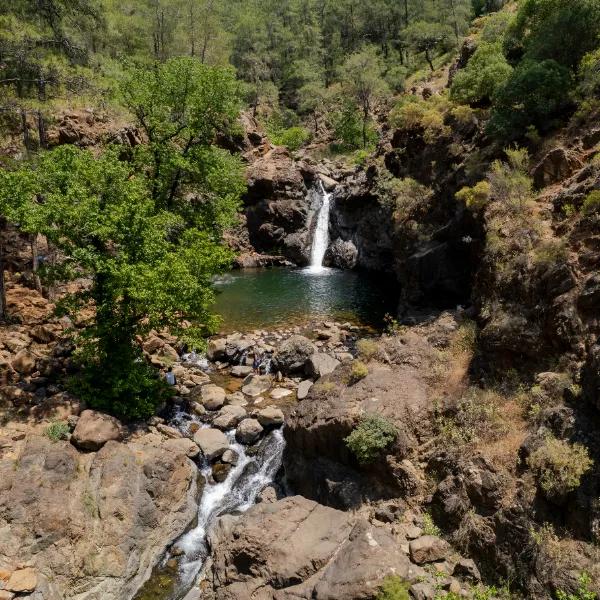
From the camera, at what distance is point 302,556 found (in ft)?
31.8

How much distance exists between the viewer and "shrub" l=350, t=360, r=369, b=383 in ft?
47.5

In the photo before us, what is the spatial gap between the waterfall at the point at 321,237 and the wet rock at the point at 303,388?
2498 centimetres

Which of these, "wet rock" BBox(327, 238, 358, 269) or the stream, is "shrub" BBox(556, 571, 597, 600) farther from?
"wet rock" BBox(327, 238, 358, 269)

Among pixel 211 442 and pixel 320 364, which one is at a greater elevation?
pixel 320 364

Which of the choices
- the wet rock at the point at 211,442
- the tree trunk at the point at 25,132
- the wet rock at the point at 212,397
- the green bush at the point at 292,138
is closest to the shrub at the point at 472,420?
the wet rock at the point at 211,442

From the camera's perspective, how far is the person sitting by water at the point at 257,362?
20.5 m

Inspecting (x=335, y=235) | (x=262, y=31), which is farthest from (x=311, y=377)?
(x=262, y=31)

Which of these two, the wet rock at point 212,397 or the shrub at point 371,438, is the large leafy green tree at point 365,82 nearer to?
the wet rock at point 212,397

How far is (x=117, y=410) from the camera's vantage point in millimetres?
14344

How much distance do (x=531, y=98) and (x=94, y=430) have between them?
20.0 meters

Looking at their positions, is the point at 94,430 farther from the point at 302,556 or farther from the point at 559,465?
the point at 559,465

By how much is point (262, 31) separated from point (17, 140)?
5976 cm

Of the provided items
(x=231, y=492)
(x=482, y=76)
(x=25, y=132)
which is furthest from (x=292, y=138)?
(x=231, y=492)

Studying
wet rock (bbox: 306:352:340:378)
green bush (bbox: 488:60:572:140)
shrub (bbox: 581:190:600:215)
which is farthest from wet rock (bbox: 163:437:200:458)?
green bush (bbox: 488:60:572:140)
